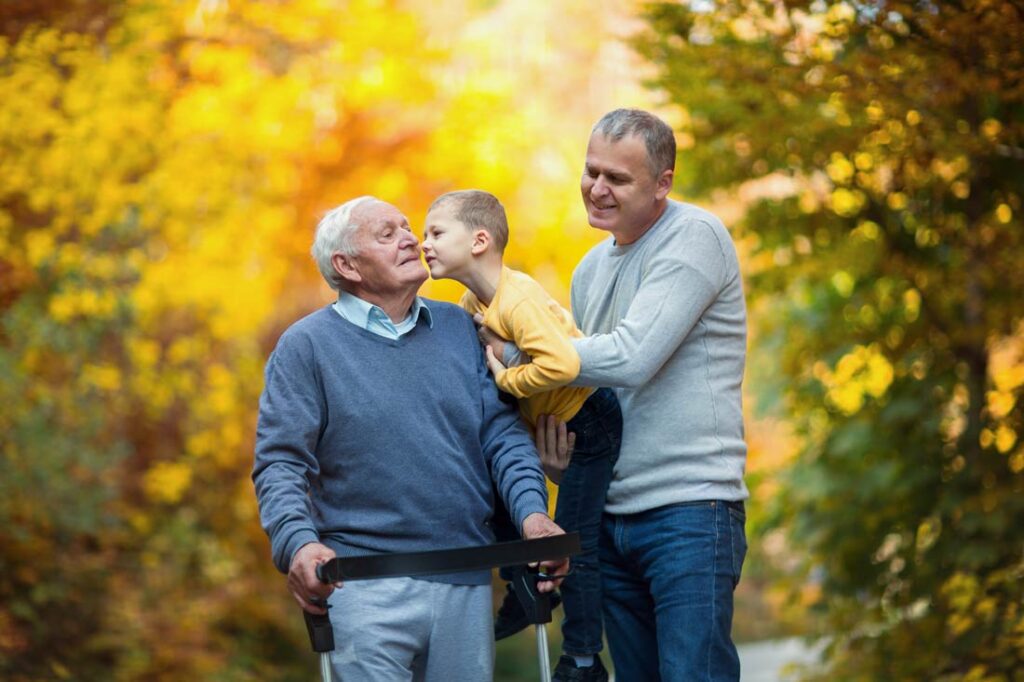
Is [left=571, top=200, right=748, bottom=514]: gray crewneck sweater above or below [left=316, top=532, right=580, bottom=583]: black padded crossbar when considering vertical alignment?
above

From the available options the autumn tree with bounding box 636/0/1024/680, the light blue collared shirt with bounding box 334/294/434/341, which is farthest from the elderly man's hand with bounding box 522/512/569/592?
the autumn tree with bounding box 636/0/1024/680

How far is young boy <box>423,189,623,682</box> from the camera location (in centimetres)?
275

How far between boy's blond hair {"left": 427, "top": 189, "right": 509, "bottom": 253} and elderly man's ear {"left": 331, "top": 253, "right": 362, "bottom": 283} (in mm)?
208

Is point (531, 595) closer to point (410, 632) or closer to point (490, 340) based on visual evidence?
point (410, 632)

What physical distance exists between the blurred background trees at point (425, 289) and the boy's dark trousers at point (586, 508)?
184 cm

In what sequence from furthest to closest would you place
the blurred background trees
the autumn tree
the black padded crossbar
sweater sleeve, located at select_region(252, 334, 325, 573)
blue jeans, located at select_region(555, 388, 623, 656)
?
1. the blurred background trees
2. the autumn tree
3. blue jeans, located at select_region(555, 388, 623, 656)
4. sweater sleeve, located at select_region(252, 334, 325, 573)
5. the black padded crossbar

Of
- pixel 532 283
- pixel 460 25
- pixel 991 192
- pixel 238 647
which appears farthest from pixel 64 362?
pixel 460 25

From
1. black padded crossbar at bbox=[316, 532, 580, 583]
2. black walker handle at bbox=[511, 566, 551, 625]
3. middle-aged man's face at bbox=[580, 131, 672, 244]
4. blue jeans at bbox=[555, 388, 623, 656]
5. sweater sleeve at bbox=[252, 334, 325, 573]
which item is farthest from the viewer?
blue jeans at bbox=[555, 388, 623, 656]

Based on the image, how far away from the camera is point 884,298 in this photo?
6.33 metres

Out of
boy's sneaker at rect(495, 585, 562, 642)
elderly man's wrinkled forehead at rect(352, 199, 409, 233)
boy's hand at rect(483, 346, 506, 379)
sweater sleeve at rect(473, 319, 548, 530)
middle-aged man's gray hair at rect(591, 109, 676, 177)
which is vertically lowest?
boy's sneaker at rect(495, 585, 562, 642)

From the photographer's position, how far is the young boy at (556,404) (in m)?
2.75

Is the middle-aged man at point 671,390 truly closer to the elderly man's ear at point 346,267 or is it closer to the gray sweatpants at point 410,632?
the gray sweatpants at point 410,632

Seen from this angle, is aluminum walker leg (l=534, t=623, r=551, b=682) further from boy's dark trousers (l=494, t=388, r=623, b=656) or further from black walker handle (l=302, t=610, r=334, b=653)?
black walker handle (l=302, t=610, r=334, b=653)

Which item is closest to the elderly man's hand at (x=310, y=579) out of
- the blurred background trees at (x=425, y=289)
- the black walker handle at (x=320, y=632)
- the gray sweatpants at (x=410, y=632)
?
the black walker handle at (x=320, y=632)
